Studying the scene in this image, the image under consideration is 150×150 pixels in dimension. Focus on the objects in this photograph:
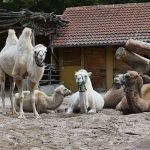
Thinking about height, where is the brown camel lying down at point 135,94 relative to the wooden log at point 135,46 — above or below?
below

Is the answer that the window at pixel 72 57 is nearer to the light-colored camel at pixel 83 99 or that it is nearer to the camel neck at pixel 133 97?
the light-colored camel at pixel 83 99

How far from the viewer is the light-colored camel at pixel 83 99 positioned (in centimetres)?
1220

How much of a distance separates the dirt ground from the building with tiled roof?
1603 centimetres

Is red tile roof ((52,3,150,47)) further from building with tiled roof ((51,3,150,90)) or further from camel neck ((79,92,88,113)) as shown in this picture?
camel neck ((79,92,88,113))

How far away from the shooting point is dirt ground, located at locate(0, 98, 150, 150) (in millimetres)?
7145

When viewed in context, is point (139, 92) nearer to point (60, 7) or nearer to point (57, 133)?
point (57, 133)

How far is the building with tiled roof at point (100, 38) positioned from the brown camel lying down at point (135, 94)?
542 inches

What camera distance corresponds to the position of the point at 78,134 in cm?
809

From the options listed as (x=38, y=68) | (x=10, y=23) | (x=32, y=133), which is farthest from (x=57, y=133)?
(x=10, y=23)

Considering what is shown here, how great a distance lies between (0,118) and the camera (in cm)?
1016

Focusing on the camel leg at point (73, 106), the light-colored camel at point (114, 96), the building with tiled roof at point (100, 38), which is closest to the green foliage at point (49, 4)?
the building with tiled roof at point (100, 38)

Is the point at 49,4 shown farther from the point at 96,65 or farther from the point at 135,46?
the point at 135,46

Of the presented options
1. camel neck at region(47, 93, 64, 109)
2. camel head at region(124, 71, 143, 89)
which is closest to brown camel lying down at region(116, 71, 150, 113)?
camel head at region(124, 71, 143, 89)

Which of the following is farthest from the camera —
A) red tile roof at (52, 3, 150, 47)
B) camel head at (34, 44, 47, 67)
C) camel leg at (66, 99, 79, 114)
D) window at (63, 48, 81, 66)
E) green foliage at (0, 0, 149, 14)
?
green foliage at (0, 0, 149, 14)
